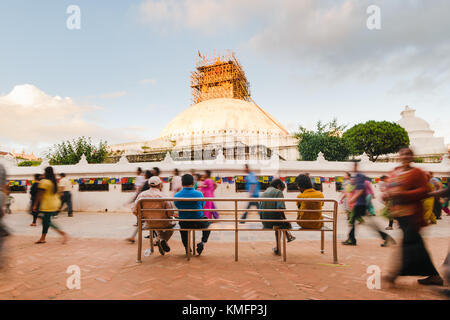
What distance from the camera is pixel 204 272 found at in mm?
3740

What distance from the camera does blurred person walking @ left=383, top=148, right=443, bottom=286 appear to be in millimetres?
3066

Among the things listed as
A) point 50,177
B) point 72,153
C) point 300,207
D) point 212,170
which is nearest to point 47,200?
point 50,177

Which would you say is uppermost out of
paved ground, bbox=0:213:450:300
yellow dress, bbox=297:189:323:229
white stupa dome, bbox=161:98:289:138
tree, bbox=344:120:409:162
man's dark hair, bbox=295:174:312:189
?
white stupa dome, bbox=161:98:289:138

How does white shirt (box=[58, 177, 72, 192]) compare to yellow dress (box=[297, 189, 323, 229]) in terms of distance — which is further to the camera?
white shirt (box=[58, 177, 72, 192])

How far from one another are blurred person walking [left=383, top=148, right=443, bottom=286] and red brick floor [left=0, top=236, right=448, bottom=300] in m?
0.23

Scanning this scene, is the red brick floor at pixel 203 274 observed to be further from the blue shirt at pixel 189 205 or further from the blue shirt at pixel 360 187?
the blue shirt at pixel 360 187

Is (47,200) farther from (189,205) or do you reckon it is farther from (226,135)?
(226,135)

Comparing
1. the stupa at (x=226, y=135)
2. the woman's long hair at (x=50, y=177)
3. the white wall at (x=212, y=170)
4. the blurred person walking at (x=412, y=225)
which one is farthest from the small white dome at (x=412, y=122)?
the woman's long hair at (x=50, y=177)

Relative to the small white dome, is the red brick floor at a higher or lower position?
lower

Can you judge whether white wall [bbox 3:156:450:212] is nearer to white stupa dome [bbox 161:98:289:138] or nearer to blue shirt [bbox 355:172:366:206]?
blue shirt [bbox 355:172:366:206]

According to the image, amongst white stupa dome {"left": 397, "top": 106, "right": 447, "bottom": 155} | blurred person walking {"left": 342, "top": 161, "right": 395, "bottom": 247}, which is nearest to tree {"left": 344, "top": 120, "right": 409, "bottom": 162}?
white stupa dome {"left": 397, "top": 106, "right": 447, "bottom": 155}

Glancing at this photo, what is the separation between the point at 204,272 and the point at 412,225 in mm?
2830

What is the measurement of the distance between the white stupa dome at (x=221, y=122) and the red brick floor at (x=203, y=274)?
26.0m
